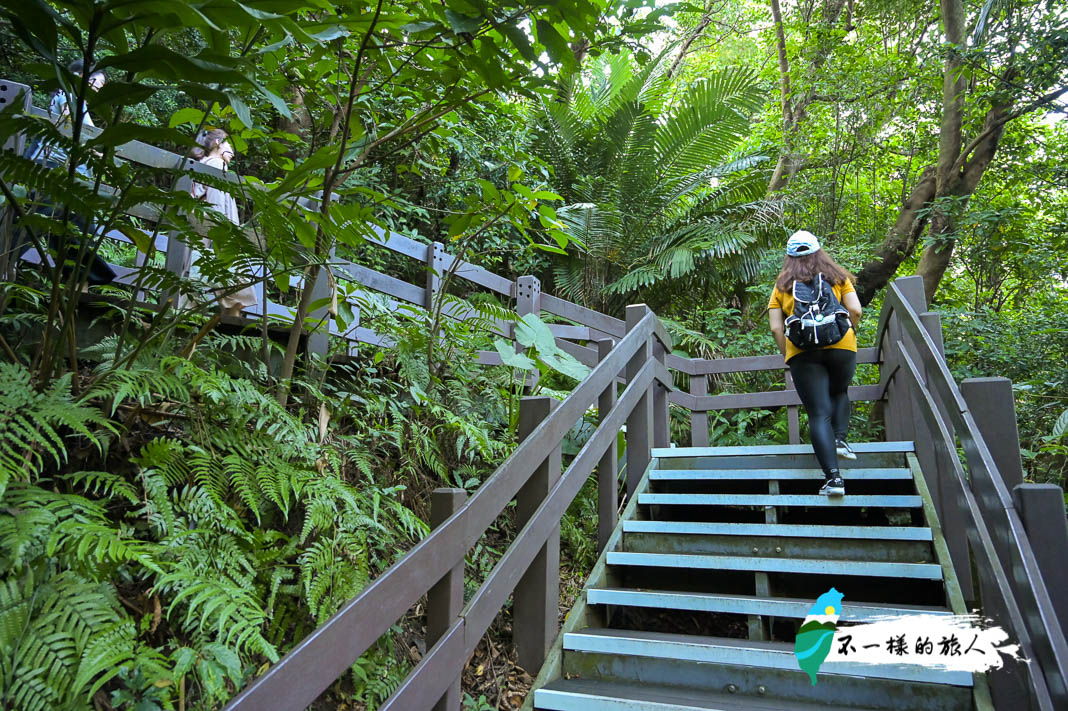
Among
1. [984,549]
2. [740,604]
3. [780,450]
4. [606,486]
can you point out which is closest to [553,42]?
[984,549]

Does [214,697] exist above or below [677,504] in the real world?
below

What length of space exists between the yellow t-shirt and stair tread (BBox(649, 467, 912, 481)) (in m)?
0.69

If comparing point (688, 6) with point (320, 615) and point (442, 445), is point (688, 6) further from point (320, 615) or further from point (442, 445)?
point (442, 445)

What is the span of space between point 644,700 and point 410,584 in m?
1.18

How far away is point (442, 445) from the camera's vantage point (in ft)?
13.5

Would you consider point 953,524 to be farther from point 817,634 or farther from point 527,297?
point 527,297

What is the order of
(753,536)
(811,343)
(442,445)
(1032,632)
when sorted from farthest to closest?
(442,445) < (811,343) < (753,536) < (1032,632)

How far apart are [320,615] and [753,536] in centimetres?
225

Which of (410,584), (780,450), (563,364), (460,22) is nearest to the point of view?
(460,22)

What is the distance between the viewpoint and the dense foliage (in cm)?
170

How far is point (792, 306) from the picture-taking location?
409 centimetres

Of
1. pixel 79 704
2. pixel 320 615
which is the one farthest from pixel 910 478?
pixel 79 704

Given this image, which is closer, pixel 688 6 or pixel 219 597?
pixel 219 597

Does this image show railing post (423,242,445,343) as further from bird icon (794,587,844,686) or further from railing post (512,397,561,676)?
bird icon (794,587,844,686)
